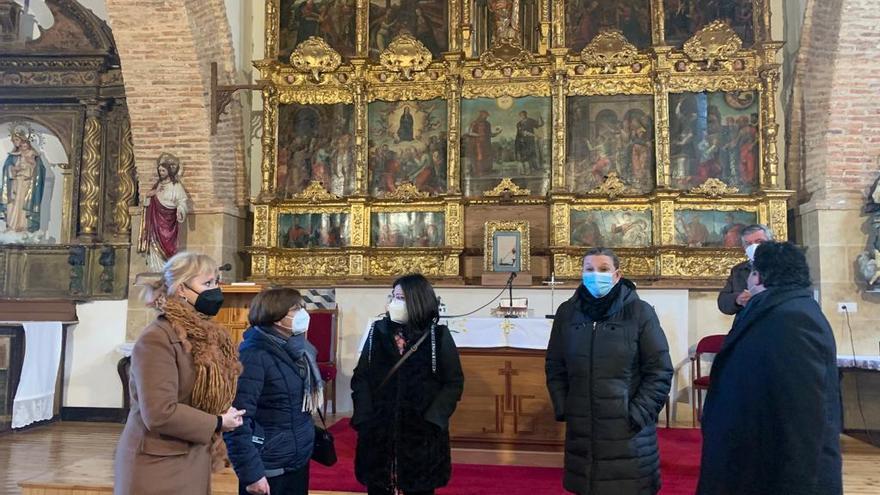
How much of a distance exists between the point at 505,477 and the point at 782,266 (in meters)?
3.20

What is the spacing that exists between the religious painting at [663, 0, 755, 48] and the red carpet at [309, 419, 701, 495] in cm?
524

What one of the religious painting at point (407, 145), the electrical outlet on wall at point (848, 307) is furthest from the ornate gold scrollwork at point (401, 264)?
the electrical outlet on wall at point (848, 307)

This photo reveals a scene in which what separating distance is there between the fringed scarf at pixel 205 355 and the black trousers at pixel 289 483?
1.90 feet

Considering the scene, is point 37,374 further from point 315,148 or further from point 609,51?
point 609,51

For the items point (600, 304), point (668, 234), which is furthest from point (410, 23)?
point (600, 304)

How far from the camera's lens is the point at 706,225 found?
331 inches

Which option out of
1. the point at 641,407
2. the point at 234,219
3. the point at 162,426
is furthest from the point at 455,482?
the point at 234,219

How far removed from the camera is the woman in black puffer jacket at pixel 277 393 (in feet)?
9.43

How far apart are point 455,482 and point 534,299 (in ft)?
11.2

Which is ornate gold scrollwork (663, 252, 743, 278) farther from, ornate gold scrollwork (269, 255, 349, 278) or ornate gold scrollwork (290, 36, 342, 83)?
ornate gold scrollwork (290, 36, 342, 83)

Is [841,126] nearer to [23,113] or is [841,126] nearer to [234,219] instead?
[234,219]

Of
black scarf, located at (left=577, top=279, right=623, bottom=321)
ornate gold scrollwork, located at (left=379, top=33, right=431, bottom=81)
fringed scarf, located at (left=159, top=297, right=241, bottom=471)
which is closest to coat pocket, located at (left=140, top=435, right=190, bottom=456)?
fringed scarf, located at (left=159, top=297, right=241, bottom=471)

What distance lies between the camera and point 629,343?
3150mm

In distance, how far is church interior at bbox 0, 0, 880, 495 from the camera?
7.96m
